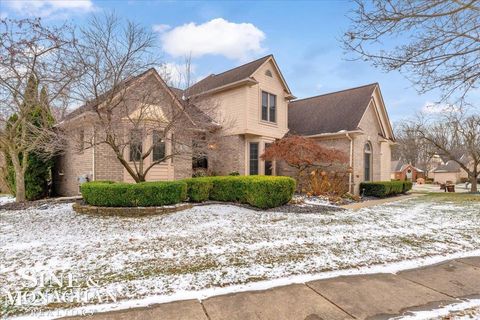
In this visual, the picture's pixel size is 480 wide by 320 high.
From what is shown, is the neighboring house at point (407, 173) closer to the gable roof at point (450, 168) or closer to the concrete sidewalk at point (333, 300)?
the gable roof at point (450, 168)

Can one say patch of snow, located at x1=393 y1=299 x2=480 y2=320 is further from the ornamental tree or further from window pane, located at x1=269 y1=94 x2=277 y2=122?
window pane, located at x1=269 y1=94 x2=277 y2=122

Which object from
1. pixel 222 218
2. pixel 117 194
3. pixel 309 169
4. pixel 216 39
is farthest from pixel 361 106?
pixel 117 194

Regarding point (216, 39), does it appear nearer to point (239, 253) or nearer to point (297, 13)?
point (297, 13)

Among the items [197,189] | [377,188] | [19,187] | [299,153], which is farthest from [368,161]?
[19,187]

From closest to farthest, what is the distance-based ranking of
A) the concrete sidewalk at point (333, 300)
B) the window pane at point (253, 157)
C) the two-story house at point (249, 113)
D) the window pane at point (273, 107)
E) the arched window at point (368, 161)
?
the concrete sidewalk at point (333, 300) → the two-story house at point (249, 113) → the window pane at point (253, 157) → the window pane at point (273, 107) → the arched window at point (368, 161)

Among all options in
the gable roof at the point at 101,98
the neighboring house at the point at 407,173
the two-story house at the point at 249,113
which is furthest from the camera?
the neighboring house at the point at 407,173

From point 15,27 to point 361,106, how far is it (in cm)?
1659

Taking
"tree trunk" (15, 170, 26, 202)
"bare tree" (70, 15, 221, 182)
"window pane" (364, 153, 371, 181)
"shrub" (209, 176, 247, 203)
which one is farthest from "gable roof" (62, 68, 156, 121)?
"window pane" (364, 153, 371, 181)

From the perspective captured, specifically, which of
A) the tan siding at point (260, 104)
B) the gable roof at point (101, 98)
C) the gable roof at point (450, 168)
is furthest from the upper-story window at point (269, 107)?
the gable roof at point (450, 168)

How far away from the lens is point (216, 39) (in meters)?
14.2

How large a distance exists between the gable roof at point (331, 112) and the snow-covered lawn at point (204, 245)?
8.20 m

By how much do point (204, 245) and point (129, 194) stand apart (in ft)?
13.2

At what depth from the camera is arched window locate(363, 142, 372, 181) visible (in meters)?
17.5

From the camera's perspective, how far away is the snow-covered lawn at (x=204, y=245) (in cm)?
419
